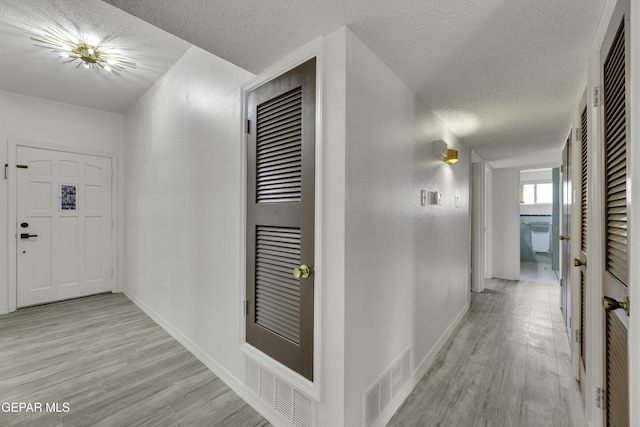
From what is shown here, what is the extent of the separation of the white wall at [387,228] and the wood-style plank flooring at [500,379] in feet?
0.79

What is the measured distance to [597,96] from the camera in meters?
1.38

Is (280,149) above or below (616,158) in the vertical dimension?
above

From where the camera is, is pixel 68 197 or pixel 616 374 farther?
pixel 68 197

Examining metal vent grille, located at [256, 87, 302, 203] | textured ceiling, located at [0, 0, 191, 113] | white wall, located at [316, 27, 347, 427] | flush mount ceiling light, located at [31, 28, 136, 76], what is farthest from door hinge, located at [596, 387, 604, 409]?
flush mount ceiling light, located at [31, 28, 136, 76]

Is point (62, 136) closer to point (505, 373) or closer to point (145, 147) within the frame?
point (145, 147)

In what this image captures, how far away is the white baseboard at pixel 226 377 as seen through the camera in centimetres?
172

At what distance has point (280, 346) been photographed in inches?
65.2

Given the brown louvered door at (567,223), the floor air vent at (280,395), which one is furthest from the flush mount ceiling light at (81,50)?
the brown louvered door at (567,223)

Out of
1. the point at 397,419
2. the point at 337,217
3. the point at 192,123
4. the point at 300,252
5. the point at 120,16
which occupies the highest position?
the point at 120,16

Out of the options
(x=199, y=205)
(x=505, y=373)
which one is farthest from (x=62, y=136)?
(x=505, y=373)

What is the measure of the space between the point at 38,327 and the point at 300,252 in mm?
3404

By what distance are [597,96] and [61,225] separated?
5479 mm

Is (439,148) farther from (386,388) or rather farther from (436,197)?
(386,388)

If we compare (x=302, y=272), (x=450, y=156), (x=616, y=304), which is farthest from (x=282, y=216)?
(x=450, y=156)
